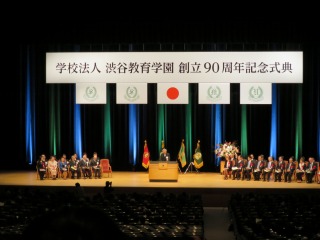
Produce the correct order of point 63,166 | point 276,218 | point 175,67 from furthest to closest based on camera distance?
point 175,67
point 63,166
point 276,218

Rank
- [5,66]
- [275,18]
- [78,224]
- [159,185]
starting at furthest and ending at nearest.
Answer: [5,66] < [275,18] < [159,185] < [78,224]

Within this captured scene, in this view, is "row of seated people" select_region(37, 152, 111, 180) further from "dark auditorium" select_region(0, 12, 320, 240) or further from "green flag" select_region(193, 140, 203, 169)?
"green flag" select_region(193, 140, 203, 169)

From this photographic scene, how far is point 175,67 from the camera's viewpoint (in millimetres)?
13383

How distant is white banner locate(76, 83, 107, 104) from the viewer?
13.7 m

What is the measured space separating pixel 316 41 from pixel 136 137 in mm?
5676

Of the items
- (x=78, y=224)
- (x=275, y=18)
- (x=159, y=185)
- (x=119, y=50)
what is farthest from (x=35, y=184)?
(x=78, y=224)

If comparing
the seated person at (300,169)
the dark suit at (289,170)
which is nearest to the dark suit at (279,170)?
the dark suit at (289,170)

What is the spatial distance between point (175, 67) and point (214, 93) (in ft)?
3.96

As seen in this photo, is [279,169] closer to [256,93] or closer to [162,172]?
[256,93]

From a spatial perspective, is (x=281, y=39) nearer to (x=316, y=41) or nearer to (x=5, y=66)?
(x=316, y=41)

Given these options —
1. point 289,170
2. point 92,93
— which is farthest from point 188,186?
point 92,93

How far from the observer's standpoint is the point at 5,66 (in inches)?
577

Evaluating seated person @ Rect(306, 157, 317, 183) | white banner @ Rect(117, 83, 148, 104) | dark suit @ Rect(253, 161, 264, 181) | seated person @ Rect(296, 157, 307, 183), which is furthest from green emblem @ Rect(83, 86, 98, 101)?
seated person @ Rect(306, 157, 317, 183)

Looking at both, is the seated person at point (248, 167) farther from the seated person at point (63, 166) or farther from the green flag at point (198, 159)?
the seated person at point (63, 166)
